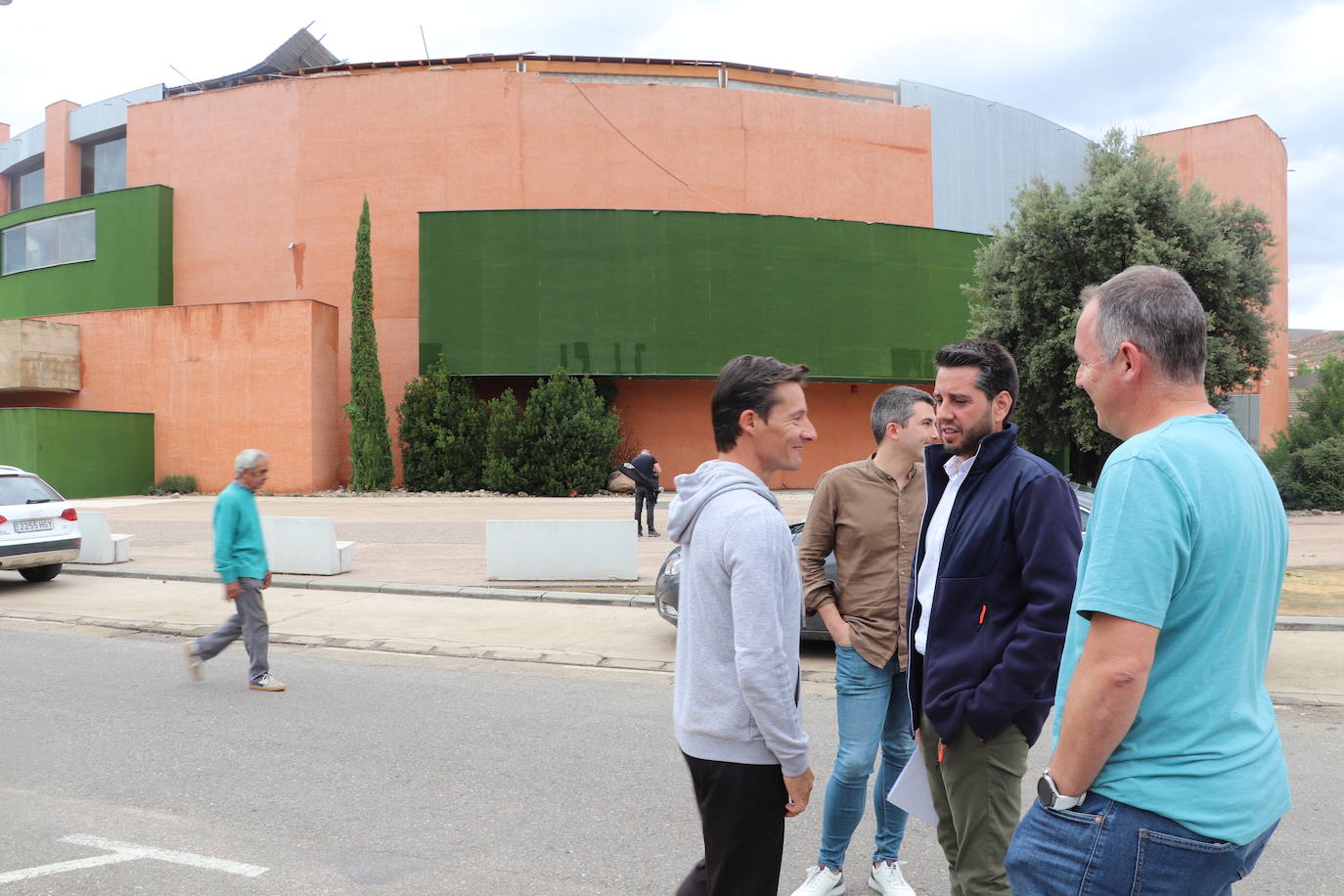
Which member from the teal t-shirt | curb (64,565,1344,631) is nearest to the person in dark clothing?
curb (64,565,1344,631)

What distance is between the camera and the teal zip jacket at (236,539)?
→ 7.17m

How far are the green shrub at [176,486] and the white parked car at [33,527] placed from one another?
1710 centimetres

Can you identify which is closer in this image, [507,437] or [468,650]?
[468,650]

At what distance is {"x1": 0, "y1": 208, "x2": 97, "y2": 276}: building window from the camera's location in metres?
33.2

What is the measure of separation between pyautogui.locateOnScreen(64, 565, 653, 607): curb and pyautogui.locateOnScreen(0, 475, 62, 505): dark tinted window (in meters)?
1.48

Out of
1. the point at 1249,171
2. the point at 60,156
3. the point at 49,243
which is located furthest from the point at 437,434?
the point at 1249,171

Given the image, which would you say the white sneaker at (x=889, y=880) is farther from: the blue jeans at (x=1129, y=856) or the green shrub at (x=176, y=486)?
the green shrub at (x=176, y=486)

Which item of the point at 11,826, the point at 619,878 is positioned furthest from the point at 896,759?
the point at 11,826

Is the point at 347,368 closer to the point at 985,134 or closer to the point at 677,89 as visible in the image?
the point at 677,89

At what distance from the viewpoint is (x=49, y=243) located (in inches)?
1346

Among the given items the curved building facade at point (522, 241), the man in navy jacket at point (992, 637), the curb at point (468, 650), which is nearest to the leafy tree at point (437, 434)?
the curved building facade at point (522, 241)

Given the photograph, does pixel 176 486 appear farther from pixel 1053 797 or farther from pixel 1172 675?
pixel 1172 675

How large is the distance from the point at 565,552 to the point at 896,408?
8753mm

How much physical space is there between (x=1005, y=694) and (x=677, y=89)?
98.8 feet
